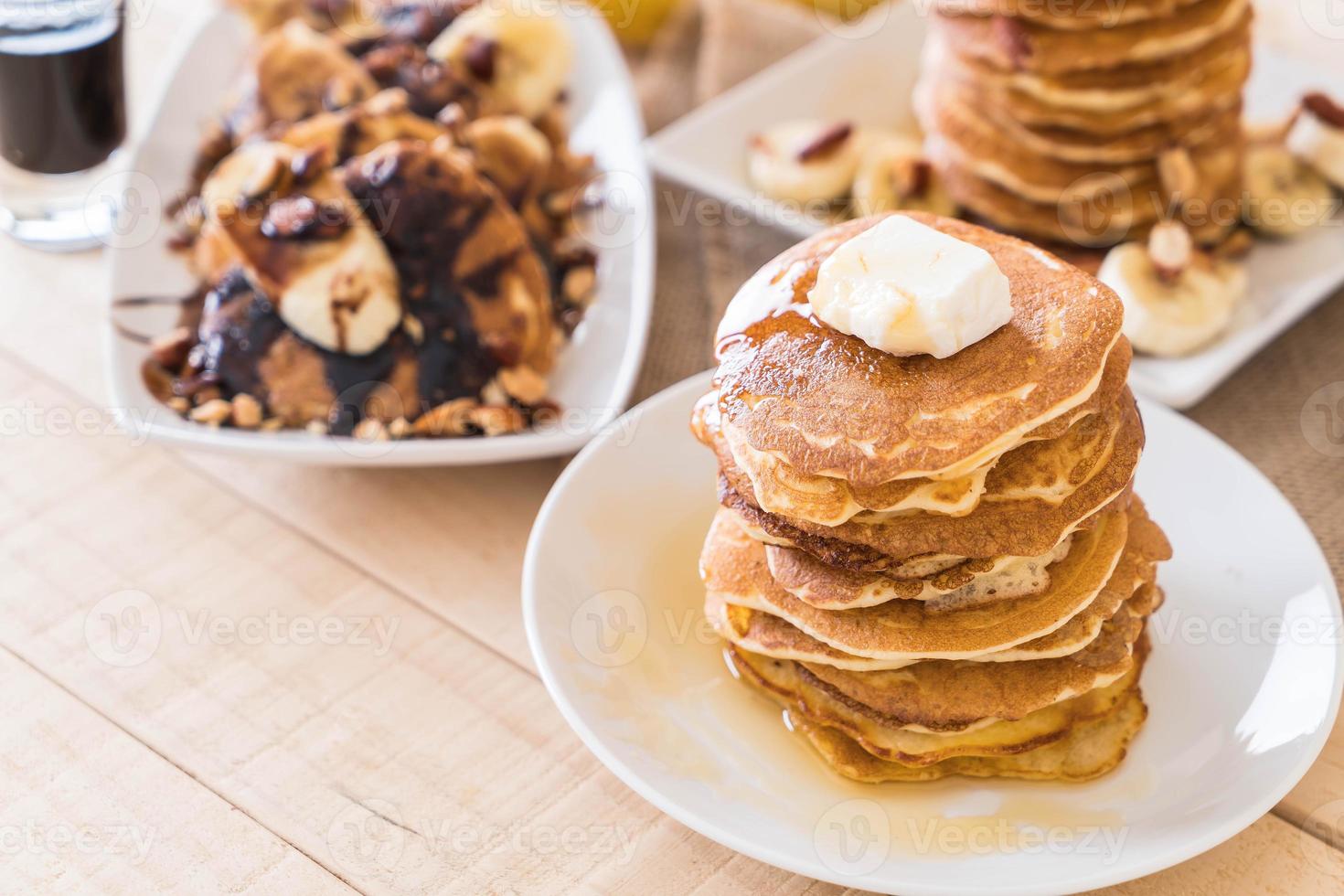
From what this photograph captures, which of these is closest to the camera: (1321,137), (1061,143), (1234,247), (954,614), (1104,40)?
(954,614)

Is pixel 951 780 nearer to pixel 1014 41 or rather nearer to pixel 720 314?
pixel 720 314

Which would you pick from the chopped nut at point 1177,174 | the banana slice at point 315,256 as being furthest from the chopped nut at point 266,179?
the chopped nut at point 1177,174

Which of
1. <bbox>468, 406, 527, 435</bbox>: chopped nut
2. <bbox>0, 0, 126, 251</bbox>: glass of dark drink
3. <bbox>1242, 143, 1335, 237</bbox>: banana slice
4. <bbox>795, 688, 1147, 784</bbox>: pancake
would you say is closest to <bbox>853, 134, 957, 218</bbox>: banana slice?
<bbox>1242, 143, 1335, 237</bbox>: banana slice

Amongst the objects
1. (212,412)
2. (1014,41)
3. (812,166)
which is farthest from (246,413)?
(1014,41)

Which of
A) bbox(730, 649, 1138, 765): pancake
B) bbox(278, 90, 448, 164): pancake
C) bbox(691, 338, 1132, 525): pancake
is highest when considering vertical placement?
bbox(691, 338, 1132, 525): pancake

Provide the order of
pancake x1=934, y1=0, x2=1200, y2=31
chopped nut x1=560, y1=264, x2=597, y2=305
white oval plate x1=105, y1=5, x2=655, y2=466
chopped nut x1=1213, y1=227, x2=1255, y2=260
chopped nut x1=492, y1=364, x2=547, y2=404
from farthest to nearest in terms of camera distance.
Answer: chopped nut x1=1213, y1=227, x2=1255, y2=260
chopped nut x1=560, y1=264, x2=597, y2=305
pancake x1=934, y1=0, x2=1200, y2=31
chopped nut x1=492, y1=364, x2=547, y2=404
white oval plate x1=105, y1=5, x2=655, y2=466

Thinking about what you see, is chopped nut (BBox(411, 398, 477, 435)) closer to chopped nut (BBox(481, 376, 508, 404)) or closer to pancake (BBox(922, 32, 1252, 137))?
chopped nut (BBox(481, 376, 508, 404))

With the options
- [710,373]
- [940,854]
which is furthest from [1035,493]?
[710,373]
